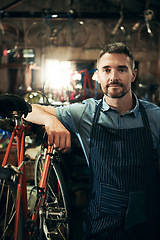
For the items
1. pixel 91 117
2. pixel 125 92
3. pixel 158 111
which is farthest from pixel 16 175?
pixel 158 111

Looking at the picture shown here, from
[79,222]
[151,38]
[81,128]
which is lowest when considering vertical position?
[79,222]

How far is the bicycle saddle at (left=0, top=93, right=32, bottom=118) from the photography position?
1.87 m

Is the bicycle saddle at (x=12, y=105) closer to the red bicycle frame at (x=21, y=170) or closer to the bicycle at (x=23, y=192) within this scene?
the bicycle at (x=23, y=192)

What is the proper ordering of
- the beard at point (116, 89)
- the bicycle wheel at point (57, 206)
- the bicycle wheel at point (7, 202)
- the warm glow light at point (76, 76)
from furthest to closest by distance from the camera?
the warm glow light at point (76, 76) < the bicycle wheel at point (57, 206) < the beard at point (116, 89) < the bicycle wheel at point (7, 202)

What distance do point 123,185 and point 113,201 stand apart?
163 millimetres

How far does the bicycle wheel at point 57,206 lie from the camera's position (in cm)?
240

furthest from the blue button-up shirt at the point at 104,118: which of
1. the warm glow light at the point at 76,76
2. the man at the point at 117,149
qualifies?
the warm glow light at the point at 76,76

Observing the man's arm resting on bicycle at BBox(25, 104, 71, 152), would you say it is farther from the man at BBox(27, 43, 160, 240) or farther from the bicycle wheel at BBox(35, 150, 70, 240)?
the bicycle wheel at BBox(35, 150, 70, 240)

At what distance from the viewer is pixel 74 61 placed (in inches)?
321

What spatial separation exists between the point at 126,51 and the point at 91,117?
717 millimetres

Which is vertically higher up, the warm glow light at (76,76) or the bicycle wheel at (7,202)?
the warm glow light at (76,76)

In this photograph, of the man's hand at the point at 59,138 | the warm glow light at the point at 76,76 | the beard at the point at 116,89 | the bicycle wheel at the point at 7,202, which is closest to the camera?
the bicycle wheel at the point at 7,202

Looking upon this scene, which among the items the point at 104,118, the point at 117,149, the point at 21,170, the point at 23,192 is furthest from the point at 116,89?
the point at 23,192

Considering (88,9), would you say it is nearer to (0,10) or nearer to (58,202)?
(0,10)
